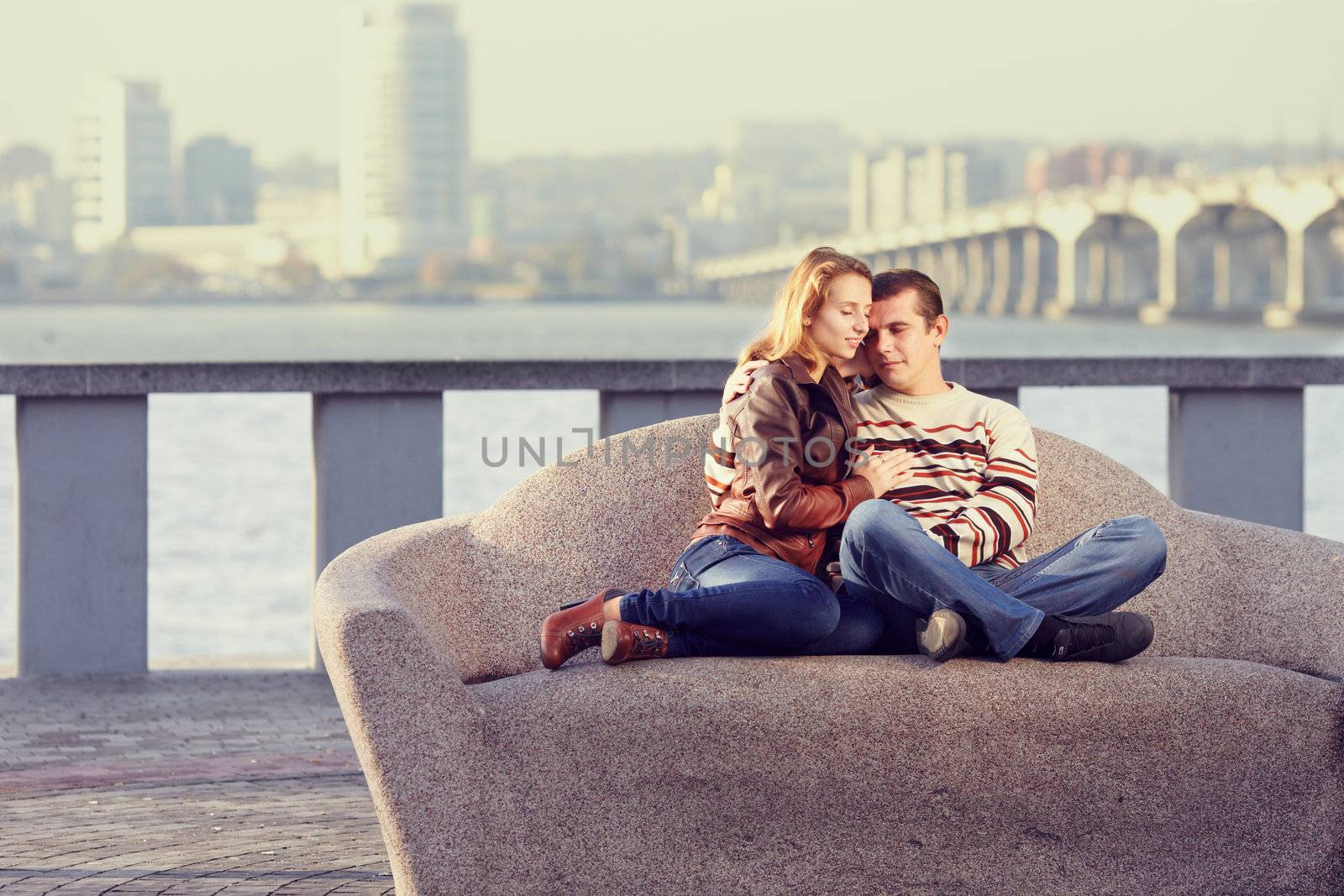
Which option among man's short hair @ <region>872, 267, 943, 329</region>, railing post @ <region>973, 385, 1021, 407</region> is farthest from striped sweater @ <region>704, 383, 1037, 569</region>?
railing post @ <region>973, 385, 1021, 407</region>

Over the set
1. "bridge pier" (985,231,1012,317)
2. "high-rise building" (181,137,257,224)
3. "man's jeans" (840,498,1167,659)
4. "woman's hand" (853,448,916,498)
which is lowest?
"man's jeans" (840,498,1167,659)

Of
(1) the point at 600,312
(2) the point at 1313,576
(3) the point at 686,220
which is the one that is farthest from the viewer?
(1) the point at 600,312

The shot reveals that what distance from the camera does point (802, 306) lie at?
372 cm

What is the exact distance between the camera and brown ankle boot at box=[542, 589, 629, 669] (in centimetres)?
347

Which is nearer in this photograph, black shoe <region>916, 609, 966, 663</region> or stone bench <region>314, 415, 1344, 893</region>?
stone bench <region>314, 415, 1344, 893</region>

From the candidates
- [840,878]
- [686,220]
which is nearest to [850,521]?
[840,878]

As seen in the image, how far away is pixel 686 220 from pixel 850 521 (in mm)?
62173

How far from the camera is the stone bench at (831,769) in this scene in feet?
10.1

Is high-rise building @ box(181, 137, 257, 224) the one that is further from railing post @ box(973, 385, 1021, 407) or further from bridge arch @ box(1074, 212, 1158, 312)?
railing post @ box(973, 385, 1021, 407)

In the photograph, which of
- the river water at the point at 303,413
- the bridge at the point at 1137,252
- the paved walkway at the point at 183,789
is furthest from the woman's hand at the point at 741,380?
the bridge at the point at 1137,252

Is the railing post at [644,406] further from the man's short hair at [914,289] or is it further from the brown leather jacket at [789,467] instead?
the brown leather jacket at [789,467]

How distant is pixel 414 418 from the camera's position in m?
5.92

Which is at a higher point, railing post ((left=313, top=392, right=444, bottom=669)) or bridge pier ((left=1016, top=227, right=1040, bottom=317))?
bridge pier ((left=1016, top=227, right=1040, bottom=317))

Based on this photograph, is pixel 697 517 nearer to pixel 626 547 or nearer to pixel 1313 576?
pixel 626 547
